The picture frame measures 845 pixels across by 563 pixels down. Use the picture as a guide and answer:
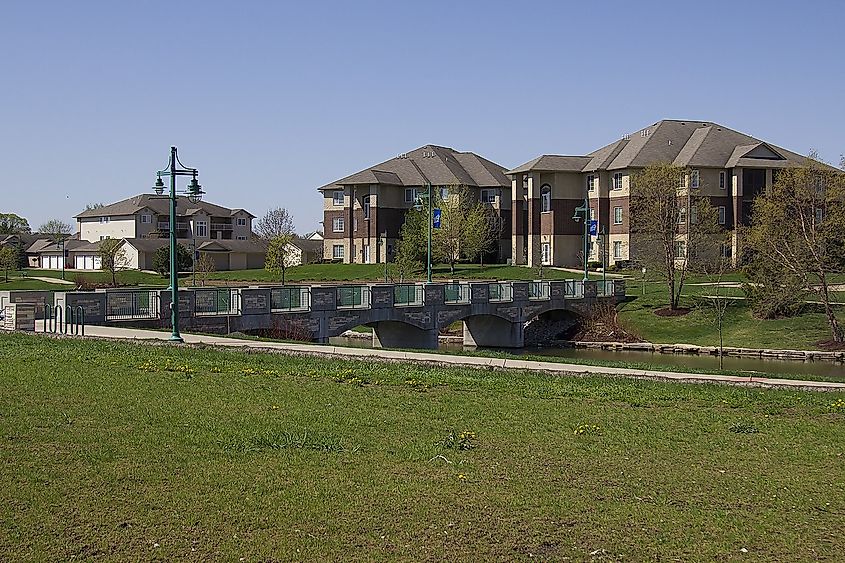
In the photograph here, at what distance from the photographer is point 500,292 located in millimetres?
47969

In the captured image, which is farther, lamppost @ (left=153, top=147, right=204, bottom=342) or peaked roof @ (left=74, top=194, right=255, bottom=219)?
peaked roof @ (left=74, top=194, right=255, bottom=219)

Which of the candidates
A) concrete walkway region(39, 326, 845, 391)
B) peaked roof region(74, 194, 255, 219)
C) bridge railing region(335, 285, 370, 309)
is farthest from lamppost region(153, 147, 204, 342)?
peaked roof region(74, 194, 255, 219)

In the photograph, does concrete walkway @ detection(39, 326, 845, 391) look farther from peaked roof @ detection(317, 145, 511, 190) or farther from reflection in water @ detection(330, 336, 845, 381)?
peaked roof @ detection(317, 145, 511, 190)

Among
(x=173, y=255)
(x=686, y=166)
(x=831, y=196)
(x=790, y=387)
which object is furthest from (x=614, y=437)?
(x=686, y=166)

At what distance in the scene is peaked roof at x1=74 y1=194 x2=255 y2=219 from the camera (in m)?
113

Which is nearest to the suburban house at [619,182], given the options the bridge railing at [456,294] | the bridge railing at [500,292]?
the bridge railing at [500,292]

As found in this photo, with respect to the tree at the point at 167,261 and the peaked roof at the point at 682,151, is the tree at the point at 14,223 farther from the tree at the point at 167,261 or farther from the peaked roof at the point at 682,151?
the peaked roof at the point at 682,151

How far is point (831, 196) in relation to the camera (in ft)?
149

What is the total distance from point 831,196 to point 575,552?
42.1 m

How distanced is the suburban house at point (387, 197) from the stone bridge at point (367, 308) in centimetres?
3298

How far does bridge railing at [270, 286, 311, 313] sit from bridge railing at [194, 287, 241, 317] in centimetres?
145

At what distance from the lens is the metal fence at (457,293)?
43.8 meters

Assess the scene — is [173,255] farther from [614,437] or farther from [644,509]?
[644,509]

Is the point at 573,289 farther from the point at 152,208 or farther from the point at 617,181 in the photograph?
the point at 152,208
